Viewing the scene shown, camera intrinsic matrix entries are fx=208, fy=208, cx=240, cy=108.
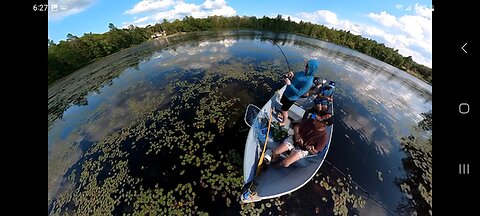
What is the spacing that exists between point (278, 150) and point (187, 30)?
213 ft

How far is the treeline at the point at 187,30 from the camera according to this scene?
1199 inches

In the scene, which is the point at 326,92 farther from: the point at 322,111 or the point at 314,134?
the point at 314,134

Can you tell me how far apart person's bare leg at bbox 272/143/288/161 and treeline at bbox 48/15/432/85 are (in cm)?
3084

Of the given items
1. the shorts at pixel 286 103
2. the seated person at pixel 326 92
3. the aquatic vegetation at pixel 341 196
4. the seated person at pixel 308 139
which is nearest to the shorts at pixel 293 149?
the seated person at pixel 308 139

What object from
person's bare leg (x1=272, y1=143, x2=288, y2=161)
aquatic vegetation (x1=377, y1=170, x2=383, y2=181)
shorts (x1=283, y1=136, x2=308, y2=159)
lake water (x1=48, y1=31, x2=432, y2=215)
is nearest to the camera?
shorts (x1=283, y1=136, x2=308, y2=159)

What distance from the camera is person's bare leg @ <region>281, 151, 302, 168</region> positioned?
19.0ft

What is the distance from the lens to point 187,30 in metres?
63.6

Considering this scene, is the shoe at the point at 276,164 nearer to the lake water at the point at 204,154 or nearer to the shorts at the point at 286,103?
the lake water at the point at 204,154
